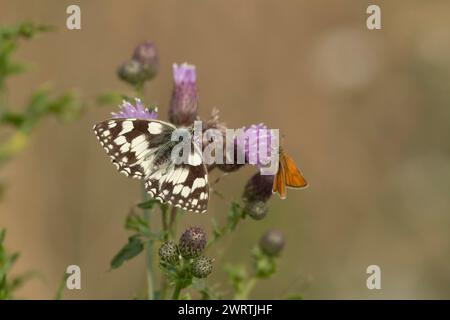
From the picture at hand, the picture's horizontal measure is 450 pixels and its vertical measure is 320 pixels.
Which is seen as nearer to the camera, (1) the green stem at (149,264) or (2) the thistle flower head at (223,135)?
(1) the green stem at (149,264)

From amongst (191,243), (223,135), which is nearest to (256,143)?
(223,135)

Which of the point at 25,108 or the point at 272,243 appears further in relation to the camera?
the point at 272,243

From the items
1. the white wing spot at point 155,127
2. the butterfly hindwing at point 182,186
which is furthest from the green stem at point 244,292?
the white wing spot at point 155,127

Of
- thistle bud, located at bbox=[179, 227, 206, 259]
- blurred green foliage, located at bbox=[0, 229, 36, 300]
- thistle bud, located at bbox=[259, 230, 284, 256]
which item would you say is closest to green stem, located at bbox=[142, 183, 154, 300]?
thistle bud, located at bbox=[179, 227, 206, 259]

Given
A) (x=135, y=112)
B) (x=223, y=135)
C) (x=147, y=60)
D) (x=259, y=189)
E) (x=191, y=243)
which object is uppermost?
(x=147, y=60)

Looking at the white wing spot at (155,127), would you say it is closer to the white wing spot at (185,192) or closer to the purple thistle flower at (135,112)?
the purple thistle flower at (135,112)

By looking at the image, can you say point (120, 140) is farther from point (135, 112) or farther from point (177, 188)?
point (177, 188)
